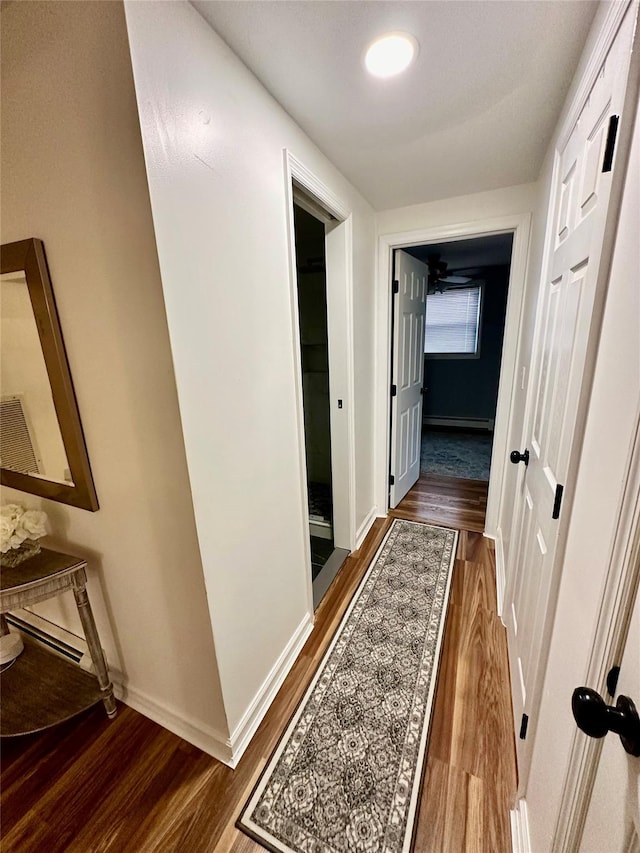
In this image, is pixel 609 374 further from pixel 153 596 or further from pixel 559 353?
pixel 153 596

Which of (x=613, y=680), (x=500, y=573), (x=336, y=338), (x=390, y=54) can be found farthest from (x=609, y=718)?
(x=336, y=338)

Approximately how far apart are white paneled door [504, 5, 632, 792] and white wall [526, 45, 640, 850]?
0.09 meters

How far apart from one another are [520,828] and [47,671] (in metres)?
1.83

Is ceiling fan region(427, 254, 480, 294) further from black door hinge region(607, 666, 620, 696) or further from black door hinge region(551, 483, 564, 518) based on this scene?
black door hinge region(607, 666, 620, 696)

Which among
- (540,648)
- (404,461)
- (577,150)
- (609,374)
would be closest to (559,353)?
(609,374)

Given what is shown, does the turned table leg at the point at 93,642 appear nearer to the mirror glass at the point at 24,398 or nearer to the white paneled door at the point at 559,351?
the mirror glass at the point at 24,398

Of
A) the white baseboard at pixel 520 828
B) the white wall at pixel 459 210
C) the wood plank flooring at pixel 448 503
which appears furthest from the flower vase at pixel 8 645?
→ the white wall at pixel 459 210

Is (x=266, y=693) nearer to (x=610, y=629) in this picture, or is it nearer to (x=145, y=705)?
(x=145, y=705)

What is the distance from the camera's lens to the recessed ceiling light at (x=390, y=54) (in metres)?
1.01

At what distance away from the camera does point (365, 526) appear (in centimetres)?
263

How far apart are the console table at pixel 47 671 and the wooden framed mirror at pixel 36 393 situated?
245mm

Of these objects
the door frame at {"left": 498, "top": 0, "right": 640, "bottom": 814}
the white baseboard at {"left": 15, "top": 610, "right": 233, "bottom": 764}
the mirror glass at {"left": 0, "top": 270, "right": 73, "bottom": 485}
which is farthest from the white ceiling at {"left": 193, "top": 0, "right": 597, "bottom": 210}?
the white baseboard at {"left": 15, "top": 610, "right": 233, "bottom": 764}

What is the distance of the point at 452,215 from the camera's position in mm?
2184

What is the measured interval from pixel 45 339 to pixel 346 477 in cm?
172
